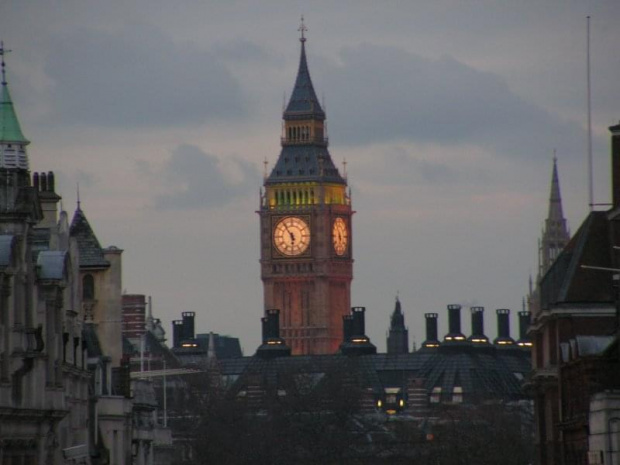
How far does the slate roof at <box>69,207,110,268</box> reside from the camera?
113125 millimetres

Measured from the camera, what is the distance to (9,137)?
81500mm

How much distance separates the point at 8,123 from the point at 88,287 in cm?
3295

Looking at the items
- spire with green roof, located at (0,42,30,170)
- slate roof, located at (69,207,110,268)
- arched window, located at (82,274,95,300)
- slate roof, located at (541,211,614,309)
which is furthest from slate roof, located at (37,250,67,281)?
A: arched window, located at (82,274,95,300)

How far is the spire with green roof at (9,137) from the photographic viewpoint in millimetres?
81062

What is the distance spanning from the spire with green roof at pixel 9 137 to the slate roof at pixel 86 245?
30.7m

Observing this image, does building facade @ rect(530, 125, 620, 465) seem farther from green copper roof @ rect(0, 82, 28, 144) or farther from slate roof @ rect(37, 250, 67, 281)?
green copper roof @ rect(0, 82, 28, 144)

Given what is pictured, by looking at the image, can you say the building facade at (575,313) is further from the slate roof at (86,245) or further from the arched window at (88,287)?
the arched window at (88,287)

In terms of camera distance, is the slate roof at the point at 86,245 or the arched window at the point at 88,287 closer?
the slate roof at the point at 86,245

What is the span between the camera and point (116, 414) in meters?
109

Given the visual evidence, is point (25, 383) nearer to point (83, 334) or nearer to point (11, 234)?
point (11, 234)

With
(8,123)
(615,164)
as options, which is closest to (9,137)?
(8,123)

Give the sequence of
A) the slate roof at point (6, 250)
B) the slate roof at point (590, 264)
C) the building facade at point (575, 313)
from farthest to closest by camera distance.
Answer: the slate roof at point (590, 264) < the building facade at point (575, 313) < the slate roof at point (6, 250)

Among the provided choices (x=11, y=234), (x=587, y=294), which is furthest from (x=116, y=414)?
(x=11, y=234)

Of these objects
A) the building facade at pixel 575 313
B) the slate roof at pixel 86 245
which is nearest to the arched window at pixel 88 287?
the slate roof at pixel 86 245
